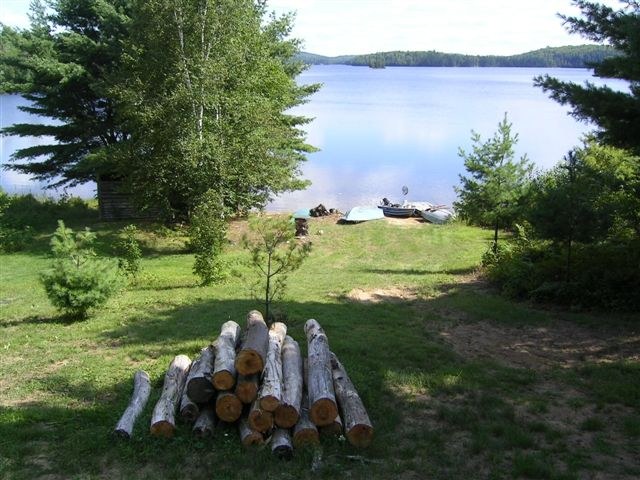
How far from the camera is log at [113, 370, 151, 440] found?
632 centimetres

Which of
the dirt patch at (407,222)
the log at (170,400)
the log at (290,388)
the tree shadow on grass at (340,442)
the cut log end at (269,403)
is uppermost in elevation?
the cut log end at (269,403)

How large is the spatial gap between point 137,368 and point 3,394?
1.72 meters

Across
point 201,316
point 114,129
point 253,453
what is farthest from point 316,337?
point 114,129

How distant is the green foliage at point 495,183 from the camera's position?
685 inches

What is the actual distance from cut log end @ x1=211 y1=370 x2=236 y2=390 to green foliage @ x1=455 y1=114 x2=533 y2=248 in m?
12.5

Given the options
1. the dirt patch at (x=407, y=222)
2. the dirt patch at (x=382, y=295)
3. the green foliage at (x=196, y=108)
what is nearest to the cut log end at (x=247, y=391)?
the dirt patch at (x=382, y=295)

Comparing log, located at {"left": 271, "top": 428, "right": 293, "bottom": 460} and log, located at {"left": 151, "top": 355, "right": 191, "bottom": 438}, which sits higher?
log, located at {"left": 151, "top": 355, "right": 191, "bottom": 438}

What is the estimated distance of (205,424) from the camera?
252 inches

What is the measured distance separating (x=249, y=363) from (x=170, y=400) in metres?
1.03

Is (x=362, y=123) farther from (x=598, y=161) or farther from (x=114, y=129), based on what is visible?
(x=598, y=161)

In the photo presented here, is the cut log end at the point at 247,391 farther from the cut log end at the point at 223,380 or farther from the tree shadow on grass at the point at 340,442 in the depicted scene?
the tree shadow on grass at the point at 340,442

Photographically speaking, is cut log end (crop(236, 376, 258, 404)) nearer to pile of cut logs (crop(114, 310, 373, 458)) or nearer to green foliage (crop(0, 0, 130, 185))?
pile of cut logs (crop(114, 310, 373, 458))

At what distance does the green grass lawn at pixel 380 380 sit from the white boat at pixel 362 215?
38.3ft

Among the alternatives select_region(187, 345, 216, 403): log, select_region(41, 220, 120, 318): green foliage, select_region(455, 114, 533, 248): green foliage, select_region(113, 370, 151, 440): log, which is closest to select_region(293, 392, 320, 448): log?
select_region(187, 345, 216, 403): log
